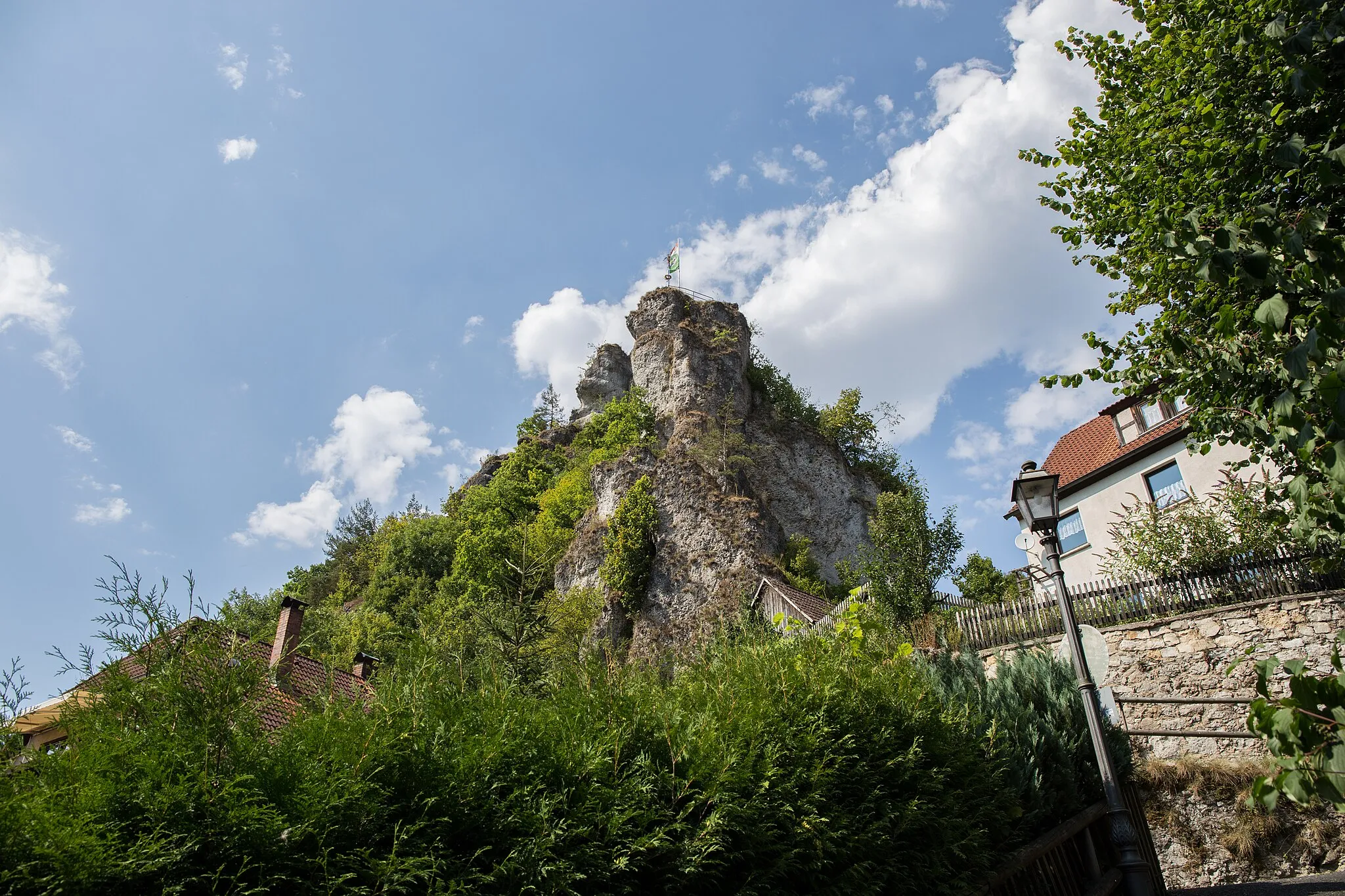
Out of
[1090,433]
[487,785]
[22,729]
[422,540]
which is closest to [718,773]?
[487,785]

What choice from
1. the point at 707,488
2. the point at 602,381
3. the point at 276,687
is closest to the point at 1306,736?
the point at 276,687

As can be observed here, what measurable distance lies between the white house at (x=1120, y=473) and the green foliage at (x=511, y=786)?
1614 cm

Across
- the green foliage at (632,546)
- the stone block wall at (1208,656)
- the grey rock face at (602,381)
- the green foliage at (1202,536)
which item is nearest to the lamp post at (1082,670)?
the stone block wall at (1208,656)

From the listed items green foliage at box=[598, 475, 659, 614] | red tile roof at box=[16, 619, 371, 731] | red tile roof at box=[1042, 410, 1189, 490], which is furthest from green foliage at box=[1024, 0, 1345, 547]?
green foliage at box=[598, 475, 659, 614]

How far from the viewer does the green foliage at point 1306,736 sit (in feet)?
6.11

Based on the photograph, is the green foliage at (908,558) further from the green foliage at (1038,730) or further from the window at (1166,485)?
the green foliage at (1038,730)

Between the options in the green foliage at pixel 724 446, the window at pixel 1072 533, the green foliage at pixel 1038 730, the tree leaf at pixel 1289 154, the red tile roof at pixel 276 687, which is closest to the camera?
the tree leaf at pixel 1289 154

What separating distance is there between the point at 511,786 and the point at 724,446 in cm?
3262

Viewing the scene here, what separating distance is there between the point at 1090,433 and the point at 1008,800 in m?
23.3

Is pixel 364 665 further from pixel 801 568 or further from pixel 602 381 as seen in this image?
pixel 602 381

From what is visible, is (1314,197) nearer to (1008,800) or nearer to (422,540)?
(1008,800)

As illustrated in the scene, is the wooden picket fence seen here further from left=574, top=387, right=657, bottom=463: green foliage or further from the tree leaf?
left=574, top=387, right=657, bottom=463: green foliage

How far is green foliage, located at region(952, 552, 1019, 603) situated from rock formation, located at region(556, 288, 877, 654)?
5998mm

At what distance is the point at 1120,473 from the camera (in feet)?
70.9
